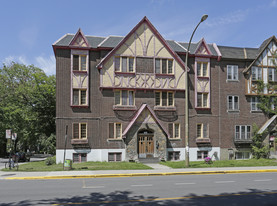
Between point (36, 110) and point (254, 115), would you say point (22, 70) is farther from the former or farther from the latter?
point (254, 115)

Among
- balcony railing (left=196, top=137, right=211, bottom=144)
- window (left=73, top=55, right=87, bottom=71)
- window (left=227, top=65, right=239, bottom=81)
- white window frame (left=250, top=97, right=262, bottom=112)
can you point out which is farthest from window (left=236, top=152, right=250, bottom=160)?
window (left=73, top=55, right=87, bottom=71)

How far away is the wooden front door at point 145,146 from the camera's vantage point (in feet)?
84.4

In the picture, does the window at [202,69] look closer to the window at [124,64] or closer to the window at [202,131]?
the window at [202,131]

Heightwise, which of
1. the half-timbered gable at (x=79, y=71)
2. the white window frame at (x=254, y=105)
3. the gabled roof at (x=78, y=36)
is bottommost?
the white window frame at (x=254, y=105)

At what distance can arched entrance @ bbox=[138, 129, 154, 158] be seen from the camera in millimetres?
25734

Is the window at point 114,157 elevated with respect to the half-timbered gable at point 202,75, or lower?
lower

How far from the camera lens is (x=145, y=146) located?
25.8 m

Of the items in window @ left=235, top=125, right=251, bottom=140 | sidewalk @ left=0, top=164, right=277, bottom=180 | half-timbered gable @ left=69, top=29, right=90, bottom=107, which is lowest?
sidewalk @ left=0, top=164, right=277, bottom=180

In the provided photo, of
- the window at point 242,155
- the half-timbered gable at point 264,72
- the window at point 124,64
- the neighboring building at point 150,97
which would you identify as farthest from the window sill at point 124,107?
the half-timbered gable at point 264,72

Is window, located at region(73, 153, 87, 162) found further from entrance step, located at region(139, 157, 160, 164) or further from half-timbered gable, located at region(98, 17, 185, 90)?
half-timbered gable, located at region(98, 17, 185, 90)

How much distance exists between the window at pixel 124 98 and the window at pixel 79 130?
391cm

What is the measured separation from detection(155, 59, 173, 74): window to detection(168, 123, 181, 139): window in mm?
5429

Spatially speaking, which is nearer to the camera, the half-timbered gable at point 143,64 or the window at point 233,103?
the half-timbered gable at point 143,64

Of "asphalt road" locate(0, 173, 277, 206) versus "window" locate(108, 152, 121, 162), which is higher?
"asphalt road" locate(0, 173, 277, 206)
